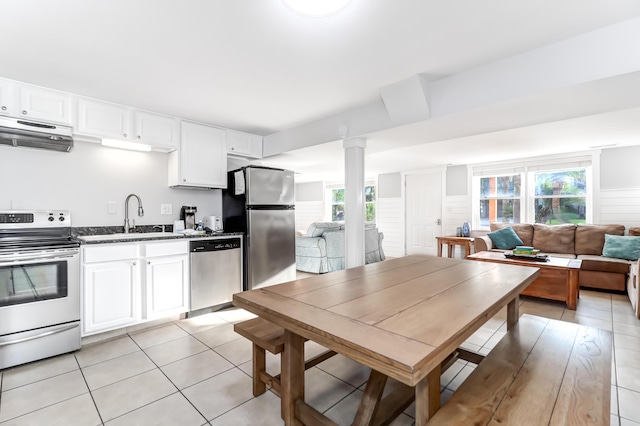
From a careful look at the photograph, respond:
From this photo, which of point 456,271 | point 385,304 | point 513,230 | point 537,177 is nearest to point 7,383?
point 385,304

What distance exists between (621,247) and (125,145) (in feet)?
21.4

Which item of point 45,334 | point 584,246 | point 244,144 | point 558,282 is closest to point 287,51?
point 244,144

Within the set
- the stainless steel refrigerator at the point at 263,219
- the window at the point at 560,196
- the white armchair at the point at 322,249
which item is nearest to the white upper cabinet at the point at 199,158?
the stainless steel refrigerator at the point at 263,219

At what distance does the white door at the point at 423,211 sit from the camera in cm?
680

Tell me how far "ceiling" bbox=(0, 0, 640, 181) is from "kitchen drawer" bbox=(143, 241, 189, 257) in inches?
56.9

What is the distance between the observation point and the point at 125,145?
3.26 meters

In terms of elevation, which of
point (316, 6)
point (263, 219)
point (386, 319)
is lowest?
point (386, 319)

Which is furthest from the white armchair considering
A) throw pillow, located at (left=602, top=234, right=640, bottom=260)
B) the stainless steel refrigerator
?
throw pillow, located at (left=602, top=234, right=640, bottom=260)

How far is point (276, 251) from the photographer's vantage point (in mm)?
3887

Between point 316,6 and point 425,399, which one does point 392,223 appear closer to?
point 316,6

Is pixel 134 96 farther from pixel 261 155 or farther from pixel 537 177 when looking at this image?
pixel 537 177

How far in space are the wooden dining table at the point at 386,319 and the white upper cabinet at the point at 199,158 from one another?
2496mm

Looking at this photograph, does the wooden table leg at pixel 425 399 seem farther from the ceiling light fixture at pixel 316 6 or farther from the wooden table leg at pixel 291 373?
the ceiling light fixture at pixel 316 6

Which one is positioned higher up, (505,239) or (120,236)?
(120,236)
